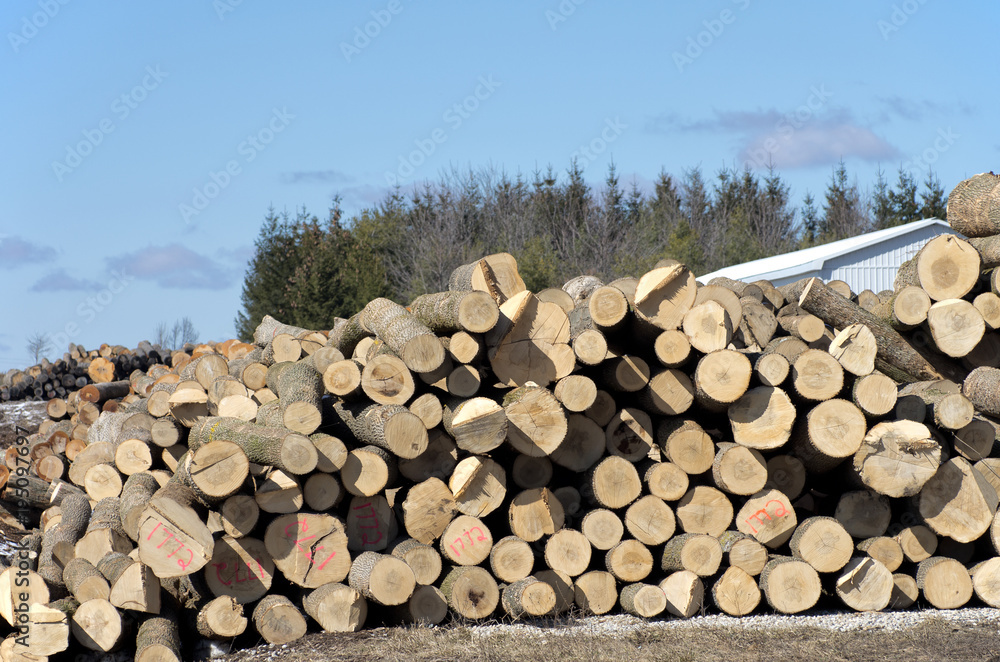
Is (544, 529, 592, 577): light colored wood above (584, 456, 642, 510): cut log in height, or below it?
below

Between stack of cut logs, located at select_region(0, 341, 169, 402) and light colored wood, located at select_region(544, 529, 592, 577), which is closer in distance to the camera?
light colored wood, located at select_region(544, 529, 592, 577)

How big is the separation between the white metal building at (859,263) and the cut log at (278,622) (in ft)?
45.0

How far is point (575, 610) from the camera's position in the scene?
5.40 metres

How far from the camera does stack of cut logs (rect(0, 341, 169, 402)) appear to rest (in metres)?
14.1

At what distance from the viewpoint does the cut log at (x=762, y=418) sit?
17.4 feet

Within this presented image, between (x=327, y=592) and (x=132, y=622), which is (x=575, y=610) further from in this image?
(x=132, y=622)

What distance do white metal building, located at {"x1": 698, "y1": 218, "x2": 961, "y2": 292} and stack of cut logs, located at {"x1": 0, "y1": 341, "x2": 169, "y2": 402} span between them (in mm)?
10927

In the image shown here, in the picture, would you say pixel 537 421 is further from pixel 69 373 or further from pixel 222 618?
pixel 69 373

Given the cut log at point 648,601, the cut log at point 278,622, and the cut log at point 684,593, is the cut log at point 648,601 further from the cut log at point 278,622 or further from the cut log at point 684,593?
the cut log at point 278,622

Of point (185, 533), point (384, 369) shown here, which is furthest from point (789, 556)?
point (185, 533)

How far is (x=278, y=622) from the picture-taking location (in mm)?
5016

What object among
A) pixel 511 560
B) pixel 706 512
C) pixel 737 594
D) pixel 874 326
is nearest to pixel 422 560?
pixel 511 560

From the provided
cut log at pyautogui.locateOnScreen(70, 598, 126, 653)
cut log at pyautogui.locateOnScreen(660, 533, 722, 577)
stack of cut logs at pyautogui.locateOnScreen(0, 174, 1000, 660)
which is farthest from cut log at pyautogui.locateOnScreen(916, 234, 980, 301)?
cut log at pyautogui.locateOnScreen(70, 598, 126, 653)

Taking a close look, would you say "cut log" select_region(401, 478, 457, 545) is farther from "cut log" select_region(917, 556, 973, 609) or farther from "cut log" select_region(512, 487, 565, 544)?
"cut log" select_region(917, 556, 973, 609)
